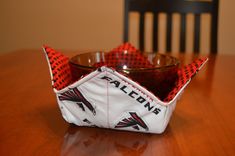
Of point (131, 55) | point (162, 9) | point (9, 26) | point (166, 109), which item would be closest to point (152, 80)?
point (166, 109)

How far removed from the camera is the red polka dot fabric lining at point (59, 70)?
55 centimetres

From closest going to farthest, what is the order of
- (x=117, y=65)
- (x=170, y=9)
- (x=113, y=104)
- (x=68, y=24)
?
(x=113, y=104)
(x=117, y=65)
(x=170, y=9)
(x=68, y=24)

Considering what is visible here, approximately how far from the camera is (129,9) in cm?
156

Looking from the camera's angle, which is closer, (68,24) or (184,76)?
(184,76)

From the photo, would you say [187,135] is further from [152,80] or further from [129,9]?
[129,9]

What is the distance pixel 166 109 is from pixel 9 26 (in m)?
2.33

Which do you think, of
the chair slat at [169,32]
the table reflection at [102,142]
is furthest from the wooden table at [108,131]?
the chair slat at [169,32]

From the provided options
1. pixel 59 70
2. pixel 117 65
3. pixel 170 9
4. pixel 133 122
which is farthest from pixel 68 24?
pixel 133 122

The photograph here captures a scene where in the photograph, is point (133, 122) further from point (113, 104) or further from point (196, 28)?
point (196, 28)

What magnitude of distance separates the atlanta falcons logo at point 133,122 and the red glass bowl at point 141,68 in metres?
0.05

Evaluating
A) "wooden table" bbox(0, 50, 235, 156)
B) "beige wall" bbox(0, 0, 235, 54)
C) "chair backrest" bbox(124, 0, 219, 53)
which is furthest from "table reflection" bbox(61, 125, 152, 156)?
"beige wall" bbox(0, 0, 235, 54)

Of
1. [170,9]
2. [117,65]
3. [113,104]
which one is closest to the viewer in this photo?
[113,104]

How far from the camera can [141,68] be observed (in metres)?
0.53

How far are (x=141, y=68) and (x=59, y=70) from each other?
0.14 m
